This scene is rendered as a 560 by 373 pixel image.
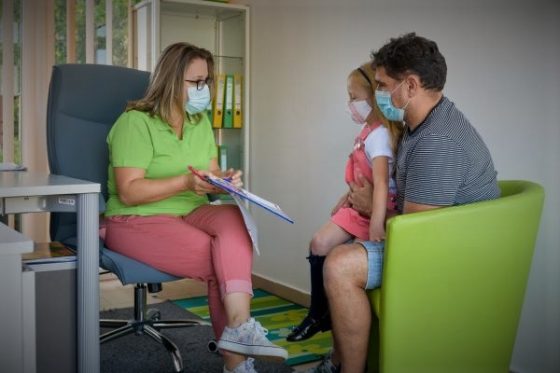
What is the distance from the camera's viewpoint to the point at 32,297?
1.20 m

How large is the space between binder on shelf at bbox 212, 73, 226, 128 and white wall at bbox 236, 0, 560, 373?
0.18m

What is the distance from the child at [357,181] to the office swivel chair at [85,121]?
574mm

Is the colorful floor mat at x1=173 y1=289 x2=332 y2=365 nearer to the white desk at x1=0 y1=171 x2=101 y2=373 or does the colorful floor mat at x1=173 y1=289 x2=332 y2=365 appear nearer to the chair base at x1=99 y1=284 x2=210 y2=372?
the chair base at x1=99 y1=284 x2=210 y2=372

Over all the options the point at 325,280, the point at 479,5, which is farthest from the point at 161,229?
the point at 479,5

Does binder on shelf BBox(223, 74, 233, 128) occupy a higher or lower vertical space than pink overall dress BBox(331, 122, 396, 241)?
higher

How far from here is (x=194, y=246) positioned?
2117 millimetres

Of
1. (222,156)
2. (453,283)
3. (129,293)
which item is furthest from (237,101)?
(453,283)

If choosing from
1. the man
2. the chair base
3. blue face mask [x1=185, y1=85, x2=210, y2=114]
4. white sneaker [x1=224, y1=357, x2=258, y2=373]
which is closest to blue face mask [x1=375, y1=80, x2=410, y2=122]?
the man

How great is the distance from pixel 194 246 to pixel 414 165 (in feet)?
2.46

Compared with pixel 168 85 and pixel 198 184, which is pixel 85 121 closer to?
pixel 168 85

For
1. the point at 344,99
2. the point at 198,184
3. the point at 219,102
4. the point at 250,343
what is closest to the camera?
the point at 250,343

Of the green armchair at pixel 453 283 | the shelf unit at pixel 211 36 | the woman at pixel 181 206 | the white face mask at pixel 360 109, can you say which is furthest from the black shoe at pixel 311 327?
the shelf unit at pixel 211 36

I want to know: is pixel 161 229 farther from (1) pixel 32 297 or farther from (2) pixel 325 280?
(1) pixel 32 297

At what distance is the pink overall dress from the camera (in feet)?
7.19
